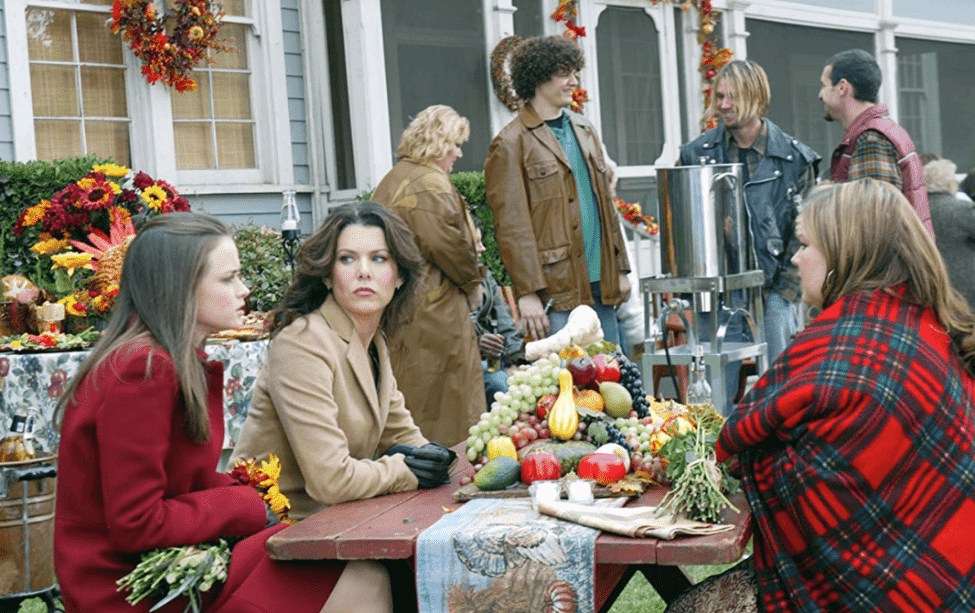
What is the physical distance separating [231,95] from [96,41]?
3.33ft

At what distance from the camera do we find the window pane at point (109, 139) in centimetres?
808

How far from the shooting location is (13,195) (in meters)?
7.04

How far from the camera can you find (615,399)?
125 inches

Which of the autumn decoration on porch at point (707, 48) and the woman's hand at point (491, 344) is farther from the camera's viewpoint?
the autumn decoration on porch at point (707, 48)

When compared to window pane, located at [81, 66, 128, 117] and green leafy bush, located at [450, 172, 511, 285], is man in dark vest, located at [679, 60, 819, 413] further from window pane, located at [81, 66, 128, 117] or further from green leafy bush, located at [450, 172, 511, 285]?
window pane, located at [81, 66, 128, 117]

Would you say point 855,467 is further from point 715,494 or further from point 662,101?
point 662,101

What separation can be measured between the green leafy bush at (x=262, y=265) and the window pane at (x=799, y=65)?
680 cm

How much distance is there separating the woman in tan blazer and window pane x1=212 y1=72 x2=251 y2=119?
5647 millimetres

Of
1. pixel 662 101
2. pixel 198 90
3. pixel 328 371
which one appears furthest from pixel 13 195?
pixel 662 101

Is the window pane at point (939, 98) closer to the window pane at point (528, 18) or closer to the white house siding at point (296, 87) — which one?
the window pane at point (528, 18)

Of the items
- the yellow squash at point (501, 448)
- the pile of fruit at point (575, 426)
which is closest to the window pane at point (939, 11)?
the pile of fruit at point (575, 426)

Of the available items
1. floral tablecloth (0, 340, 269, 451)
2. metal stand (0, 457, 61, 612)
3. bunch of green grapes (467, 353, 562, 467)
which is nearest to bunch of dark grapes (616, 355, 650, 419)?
bunch of green grapes (467, 353, 562, 467)

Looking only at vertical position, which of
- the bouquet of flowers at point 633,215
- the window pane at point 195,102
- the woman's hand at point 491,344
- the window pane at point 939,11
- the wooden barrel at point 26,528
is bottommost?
the wooden barrel at point 26,528

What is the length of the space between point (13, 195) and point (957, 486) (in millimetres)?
5969
